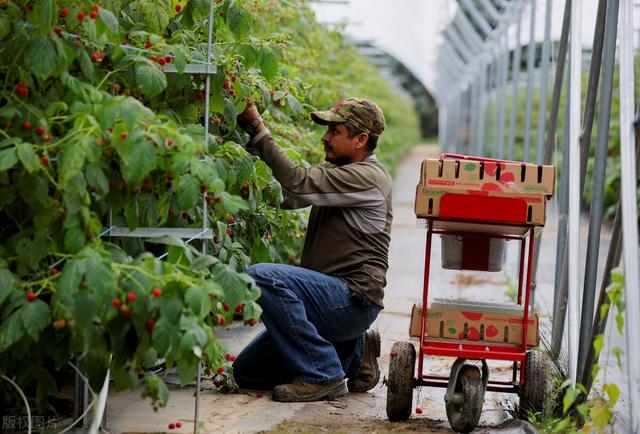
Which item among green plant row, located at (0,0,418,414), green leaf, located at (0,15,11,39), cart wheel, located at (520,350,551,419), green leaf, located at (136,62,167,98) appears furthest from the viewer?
cart wheel, located at (520,350,551,419)

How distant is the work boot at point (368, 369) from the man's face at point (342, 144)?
3.07 feet

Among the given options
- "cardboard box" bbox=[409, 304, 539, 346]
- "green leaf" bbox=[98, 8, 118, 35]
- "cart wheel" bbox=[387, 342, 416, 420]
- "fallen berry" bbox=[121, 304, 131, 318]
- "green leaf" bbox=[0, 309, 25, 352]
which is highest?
"green leaf" bbox=[98, 8, 118, 35]

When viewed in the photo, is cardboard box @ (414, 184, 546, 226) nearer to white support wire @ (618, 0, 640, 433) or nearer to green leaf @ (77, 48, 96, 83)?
white support wire @ (618, 0, 640, 433)

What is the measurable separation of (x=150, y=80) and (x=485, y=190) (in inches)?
57.5

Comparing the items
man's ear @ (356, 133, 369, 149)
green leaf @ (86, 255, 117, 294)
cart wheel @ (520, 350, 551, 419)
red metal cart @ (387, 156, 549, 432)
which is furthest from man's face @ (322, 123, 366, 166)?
green leaf @ (86, 255, 117, 294)

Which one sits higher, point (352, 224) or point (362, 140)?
point (362, 140)

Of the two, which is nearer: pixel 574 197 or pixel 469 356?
pixel 469 356

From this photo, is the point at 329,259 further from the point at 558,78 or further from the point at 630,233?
the point at 558,78

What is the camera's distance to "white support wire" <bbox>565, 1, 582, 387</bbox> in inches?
184

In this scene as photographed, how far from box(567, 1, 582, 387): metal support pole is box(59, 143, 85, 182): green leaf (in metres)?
2.39

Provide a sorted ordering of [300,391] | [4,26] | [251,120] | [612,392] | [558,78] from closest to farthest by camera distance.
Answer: [4,26] → [612,392] → [251,120] → [300,391] → [558,78]

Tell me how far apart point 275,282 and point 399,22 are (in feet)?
86.0

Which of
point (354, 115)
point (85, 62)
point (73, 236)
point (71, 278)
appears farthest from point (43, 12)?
point (354, 115)

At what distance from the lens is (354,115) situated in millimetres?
4781
